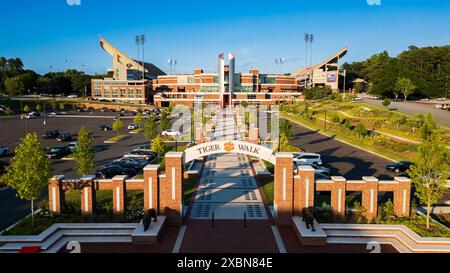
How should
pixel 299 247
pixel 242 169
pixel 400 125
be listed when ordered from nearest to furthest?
1. pixel 299 247
2. pixel 242 169
3. pixel 400 125

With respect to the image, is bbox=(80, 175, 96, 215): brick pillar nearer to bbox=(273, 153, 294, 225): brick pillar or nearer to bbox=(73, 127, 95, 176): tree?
bbox=(73, 127, 95, 176): tree

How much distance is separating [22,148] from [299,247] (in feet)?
43.4

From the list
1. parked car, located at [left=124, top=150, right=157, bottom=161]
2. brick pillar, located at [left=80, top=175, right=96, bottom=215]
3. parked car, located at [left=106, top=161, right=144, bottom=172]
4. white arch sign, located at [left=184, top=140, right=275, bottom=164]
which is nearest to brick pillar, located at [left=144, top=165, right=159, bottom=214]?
white arch sign, located at [left=184, top=140, right=275, bottom=164]

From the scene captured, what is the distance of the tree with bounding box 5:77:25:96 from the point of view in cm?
11451

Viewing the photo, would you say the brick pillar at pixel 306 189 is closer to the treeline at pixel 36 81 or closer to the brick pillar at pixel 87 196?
the brick pillar at pixel 87 196

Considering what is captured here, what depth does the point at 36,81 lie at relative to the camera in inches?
5108

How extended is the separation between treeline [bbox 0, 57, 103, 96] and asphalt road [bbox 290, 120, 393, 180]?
105003 millimetres

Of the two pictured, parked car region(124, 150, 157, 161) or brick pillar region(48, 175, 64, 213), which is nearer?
brick pillar region(48, 175, 64, 213)

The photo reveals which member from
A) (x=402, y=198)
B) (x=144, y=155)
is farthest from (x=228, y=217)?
(x=144, y=155)

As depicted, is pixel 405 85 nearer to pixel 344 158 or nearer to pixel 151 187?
pixel 344 158

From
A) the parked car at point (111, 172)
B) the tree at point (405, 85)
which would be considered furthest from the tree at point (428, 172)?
the tree at point (405, 85)

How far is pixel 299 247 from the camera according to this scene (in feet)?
47.3
